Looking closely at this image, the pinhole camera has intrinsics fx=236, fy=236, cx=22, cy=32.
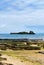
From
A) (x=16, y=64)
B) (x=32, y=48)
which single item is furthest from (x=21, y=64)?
(x=32, y=48)

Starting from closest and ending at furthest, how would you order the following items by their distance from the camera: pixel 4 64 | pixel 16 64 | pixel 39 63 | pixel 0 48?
pixel 4 64 → pixel 16 64 → pixel 39 63 → pixel 0 48

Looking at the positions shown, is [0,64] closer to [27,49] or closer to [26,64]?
[26,64]

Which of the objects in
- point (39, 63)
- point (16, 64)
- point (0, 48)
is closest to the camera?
point (16, 64)

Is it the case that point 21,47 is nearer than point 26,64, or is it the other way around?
point 26,64

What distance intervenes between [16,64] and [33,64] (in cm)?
177

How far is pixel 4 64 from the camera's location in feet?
65.0

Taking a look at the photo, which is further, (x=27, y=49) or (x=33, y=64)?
(x=27, y=49)

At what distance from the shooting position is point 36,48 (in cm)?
3800

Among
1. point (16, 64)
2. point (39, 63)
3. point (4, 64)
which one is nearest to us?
point (4, 64)

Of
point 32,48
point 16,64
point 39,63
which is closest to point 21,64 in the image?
point 16,64

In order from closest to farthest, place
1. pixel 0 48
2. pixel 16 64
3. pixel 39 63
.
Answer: pixel 16 64 < pixel 39 63 < pixel 0 48

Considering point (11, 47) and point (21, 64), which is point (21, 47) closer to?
point (11, 47)

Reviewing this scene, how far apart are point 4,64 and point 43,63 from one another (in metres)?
5.42

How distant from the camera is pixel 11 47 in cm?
3972
